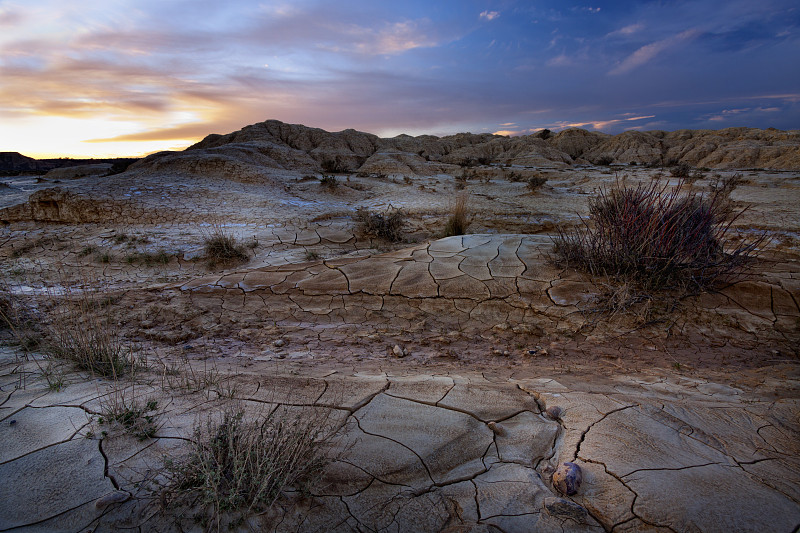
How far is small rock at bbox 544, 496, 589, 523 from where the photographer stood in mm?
1274

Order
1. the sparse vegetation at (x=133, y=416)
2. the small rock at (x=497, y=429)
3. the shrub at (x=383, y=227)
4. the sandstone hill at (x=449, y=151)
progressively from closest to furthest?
the sparse vegetation at (x=133, y=416), the small rock at (x=497, y=429), the shrub at (x=383, y=227), the sandstone hill at (x=449, y=151)

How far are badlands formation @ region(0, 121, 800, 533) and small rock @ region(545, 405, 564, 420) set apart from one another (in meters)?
0.02

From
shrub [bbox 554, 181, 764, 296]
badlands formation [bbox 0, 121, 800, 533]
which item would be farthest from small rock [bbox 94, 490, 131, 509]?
shrub [bbox 554, 181, 764, 296]

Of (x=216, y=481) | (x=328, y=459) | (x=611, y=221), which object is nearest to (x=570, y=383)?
(x=328, y=459)

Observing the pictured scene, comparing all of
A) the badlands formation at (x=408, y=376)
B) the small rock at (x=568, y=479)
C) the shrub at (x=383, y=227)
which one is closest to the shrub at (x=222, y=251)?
A: the badlands formation at (x=408, y=376)

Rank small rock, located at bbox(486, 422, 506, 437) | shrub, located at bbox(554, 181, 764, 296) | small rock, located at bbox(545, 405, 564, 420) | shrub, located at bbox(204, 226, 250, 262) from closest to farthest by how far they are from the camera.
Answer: small rock, located at bbox(486, 422, 506, 437), small rock, located at bbox(545, 405, 564, 420), shrub, located at bbox(554, 181, 764, 296), shrub, located at bbox(204, 226, 250, 262)

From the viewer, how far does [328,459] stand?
153 cm

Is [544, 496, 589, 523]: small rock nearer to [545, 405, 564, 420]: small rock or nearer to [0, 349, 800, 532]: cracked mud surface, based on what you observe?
[0, 349, 800, 532]: cracked mud surface

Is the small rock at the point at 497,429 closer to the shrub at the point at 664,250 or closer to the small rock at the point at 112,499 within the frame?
the small rock at the point at 112,499

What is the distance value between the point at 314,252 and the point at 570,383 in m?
4.27

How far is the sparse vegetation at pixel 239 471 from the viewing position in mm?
1240

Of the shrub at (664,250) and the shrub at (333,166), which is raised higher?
the shrub at (333,166)

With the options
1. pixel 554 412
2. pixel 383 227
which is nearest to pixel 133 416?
pixel 554 412

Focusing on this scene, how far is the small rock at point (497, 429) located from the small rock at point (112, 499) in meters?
1.54
